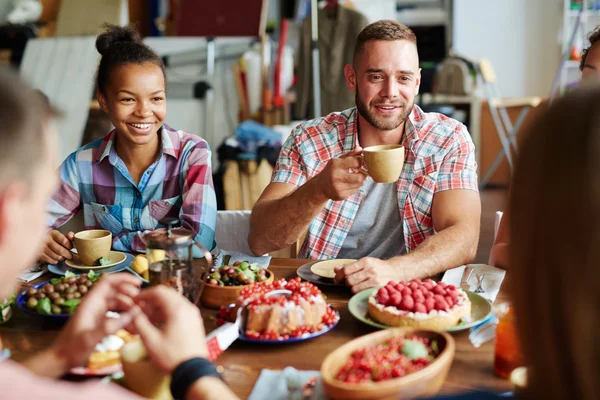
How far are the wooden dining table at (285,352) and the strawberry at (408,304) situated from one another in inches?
3.7

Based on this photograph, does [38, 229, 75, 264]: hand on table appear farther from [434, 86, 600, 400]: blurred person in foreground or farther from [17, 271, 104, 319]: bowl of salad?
[434, 86, 600, 400]: blurred person in foreground

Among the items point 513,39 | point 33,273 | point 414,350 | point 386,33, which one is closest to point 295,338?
point 414,350

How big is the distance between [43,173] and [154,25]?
5659 mm

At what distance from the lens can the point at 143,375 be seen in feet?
3.19

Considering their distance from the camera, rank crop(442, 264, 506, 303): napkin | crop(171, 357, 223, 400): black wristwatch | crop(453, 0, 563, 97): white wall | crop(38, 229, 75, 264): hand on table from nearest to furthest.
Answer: crop(171, 357, 223, 400): black wristwatch < crop(442, 264, 506, 303): napkin < crop(38, 229, 75, 264): hand on table < crop(453, 0, 563, 97): white wall

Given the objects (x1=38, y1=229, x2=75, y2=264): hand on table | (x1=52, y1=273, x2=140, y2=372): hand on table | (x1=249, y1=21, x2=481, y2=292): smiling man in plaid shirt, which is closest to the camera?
(x1=52, y1=273, x2=140, y2=372): hand on table

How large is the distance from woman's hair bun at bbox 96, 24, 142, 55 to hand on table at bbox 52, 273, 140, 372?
4.29 feet

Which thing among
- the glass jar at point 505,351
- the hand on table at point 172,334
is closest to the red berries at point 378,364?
the glass jar at point 505,351

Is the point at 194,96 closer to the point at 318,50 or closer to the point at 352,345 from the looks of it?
the point at 318,50

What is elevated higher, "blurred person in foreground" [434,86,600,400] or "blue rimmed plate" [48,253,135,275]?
"blurred person in foreground" [434,86,600,400]

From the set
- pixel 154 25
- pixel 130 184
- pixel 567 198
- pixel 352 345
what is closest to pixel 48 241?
pixel 130 184

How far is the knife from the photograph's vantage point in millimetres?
1514

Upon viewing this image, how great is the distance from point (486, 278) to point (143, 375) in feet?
2.97

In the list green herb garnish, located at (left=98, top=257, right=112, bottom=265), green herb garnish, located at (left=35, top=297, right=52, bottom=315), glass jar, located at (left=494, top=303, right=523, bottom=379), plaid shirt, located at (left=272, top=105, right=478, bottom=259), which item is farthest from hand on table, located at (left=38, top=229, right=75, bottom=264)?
glass jar, located at (left=494, top=303, right=523, bottom=379)
